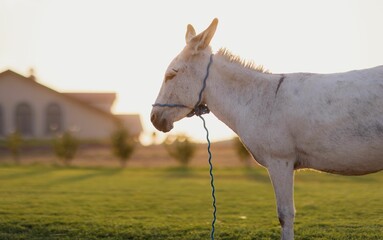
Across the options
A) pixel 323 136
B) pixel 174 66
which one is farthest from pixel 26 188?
pixel 323 136

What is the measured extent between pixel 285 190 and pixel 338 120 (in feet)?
2.82

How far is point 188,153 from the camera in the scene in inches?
1309

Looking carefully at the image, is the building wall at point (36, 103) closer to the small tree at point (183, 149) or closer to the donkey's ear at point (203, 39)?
the small tree at point (183, 149)

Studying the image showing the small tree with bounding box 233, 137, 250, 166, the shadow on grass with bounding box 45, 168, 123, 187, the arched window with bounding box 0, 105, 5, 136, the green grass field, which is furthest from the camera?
the arched window with bounding box 0, 105, 5, 136

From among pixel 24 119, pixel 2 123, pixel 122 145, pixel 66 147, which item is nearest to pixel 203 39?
pixel 122 145

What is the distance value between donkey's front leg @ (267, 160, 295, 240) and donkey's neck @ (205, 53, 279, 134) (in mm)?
625

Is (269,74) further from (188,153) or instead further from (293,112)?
(188,153)

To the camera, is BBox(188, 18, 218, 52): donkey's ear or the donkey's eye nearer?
BBox(188, 18, 218, 52): donkey's ear

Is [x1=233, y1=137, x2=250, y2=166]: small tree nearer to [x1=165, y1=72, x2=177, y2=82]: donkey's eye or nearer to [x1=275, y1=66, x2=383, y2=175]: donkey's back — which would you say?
[x1=165, y1=72, x2=177, y2=82]: donkey's eye

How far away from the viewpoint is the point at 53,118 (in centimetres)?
5188

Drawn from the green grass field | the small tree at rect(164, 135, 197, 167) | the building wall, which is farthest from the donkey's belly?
the building wall

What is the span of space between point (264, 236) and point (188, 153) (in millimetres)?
25012

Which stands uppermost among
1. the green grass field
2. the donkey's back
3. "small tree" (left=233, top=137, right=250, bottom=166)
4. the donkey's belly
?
"small tree" (left=233, top=137, right=250, bottom=166)

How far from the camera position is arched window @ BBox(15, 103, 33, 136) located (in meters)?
51.1
